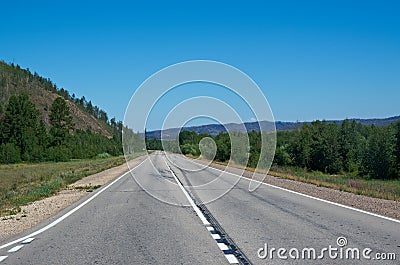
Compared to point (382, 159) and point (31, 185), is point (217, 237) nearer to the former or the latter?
point (31, 185)

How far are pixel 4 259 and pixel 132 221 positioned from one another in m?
4.26

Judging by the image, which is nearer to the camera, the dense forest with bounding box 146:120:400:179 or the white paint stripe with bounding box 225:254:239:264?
the white paint stripe with bounding box 225:254:239:264

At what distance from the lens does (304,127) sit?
101375 millimetres

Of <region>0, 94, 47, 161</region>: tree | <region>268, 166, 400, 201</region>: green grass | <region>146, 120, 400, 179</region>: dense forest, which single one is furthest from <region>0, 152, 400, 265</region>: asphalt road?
<region>0, 94, 47, 161</region>: tree

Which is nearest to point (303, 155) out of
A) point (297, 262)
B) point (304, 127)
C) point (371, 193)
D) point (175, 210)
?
point (304, 127)

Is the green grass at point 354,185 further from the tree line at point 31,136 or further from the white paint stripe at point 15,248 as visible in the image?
the tree line at point 31,136

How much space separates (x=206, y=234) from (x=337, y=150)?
8515cm

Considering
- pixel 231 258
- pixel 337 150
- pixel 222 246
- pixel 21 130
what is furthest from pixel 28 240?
pixel 337 150

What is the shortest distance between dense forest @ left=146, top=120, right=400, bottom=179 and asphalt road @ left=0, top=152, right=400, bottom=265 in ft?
179

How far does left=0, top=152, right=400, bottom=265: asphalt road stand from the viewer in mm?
7184

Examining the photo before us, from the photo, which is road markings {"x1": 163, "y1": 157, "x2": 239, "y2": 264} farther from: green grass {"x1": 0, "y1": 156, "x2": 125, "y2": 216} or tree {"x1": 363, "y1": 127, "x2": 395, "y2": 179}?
tree {"x1": 363, "y1": 127, "x2": 395, "y2": 179}

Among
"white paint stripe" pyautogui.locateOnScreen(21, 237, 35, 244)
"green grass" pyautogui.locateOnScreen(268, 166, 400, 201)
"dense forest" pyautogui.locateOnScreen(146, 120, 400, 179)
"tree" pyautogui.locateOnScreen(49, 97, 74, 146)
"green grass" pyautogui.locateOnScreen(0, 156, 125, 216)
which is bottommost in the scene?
"green grass" pyautogui.locateOnScreen(0, 156, 125, 216)

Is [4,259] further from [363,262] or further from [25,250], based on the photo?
[363,262]

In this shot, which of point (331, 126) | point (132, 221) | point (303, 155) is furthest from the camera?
point (331, 126)
